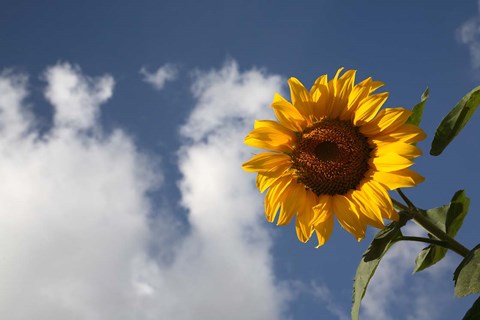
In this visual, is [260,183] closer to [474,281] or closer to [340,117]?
[340,117]

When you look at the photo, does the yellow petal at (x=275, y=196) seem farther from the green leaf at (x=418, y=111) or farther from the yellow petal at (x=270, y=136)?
the green leaf at (x=418, y=111)

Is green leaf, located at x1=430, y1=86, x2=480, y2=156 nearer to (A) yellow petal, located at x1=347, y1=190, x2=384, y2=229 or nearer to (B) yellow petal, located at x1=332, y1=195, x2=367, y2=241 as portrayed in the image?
(A) yellow petal, located at x1=347, y1=190, x2=384, y2=229

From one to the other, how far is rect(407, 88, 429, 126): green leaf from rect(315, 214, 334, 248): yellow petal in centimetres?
92

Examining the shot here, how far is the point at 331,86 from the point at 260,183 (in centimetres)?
91

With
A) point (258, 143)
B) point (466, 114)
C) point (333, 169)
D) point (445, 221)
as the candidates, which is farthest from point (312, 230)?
point (466, 114)

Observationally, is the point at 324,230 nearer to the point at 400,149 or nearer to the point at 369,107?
the point at 400,149

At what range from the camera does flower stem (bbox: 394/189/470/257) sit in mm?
3760

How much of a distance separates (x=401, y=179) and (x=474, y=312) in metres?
1.02

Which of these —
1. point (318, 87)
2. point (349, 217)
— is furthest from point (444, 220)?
point (318, 87)

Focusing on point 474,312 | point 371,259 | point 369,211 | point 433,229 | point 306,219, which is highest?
point 306,219

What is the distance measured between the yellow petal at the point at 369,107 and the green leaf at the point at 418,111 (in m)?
0.24

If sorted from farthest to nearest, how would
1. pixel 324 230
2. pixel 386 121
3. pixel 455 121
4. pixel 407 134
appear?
pixel 324 230 → pixel 386 121 → pixel 407 134 → pixel 455 121

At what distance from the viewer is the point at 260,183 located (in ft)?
13.5

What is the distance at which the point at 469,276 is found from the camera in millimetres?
3238
